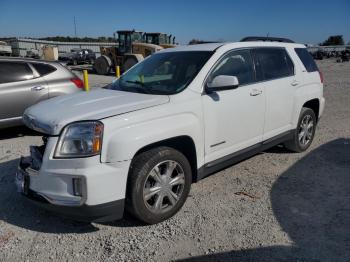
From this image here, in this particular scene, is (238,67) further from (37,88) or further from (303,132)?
(37,88)

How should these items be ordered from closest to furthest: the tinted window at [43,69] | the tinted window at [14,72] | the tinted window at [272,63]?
the tinted window at [272,63]
the tinted window at [14,72]
the tinted window at [43,69]

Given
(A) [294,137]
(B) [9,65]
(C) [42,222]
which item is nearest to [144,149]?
(C) [42,222]

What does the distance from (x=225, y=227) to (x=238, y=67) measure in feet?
6.60

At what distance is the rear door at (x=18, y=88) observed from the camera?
643 centimetres

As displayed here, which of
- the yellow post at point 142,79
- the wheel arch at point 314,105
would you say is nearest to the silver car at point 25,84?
the yellow post at point 142,79

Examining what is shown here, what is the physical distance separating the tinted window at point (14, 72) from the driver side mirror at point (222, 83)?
4289 millimetres

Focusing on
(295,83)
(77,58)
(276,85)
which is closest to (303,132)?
(295,83)

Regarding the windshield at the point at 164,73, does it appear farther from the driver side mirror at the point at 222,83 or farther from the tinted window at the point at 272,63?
the tinted window at the point at 272,63

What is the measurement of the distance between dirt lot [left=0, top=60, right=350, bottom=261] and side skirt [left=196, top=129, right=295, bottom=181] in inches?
13.6

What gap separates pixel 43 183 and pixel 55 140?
421mm

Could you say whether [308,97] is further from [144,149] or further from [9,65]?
[9,65]

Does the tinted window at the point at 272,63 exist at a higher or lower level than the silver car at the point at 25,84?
higher

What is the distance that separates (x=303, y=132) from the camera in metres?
5.83

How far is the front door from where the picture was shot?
13.0ft
